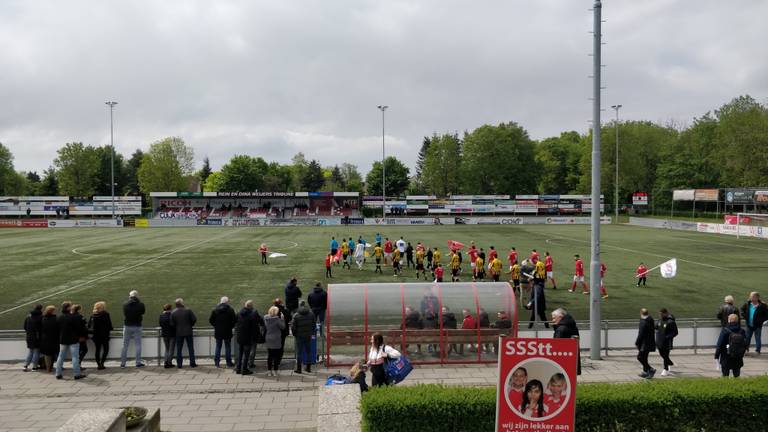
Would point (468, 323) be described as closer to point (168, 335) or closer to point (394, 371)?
point (394, 371)

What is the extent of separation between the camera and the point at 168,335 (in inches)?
493

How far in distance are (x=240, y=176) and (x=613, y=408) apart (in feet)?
400

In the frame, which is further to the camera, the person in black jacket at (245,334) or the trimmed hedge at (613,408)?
the person in black jacket at (245,334)

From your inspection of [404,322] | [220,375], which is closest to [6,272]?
[220,375]

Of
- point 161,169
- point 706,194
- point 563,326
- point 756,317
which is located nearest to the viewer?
point 563,326

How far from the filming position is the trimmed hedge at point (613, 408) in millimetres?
6871

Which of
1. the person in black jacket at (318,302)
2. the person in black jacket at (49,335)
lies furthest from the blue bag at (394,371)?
the person in black jacket at (49,335)

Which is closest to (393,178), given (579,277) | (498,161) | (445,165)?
(445,165)

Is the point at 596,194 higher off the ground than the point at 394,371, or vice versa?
the point at 596,194

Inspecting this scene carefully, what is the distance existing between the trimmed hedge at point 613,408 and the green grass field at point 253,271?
1168 centimetres

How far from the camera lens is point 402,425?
22.5 feet

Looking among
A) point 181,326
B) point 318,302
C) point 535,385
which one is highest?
point 535,385

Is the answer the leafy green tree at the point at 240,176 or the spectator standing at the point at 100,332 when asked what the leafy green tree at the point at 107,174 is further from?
the spectator standing at the point at 100,332

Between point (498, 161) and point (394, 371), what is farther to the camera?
point (498, 161)
